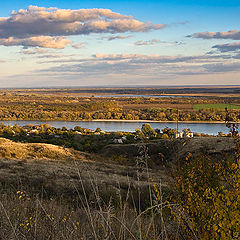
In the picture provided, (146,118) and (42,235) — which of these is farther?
(146,118)

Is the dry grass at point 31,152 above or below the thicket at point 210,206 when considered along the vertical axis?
below

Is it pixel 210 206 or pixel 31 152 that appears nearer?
pixel 210 206

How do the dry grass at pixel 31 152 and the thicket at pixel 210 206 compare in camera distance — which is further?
the dry grass at pixel 31 152

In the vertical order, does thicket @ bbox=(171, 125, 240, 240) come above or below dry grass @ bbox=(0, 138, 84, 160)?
above

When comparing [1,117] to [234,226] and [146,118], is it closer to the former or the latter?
[146,118]

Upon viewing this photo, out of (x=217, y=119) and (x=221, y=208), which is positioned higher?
(x=221, y=208)

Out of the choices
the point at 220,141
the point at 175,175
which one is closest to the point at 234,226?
the point at 175,175

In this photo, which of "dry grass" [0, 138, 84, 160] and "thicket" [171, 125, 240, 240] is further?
"dry grass" [0, 138, 84, 160]

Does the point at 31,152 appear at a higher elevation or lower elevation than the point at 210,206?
lower

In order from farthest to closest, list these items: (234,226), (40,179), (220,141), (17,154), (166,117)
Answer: (166,117) → (220,141) → (17,154) → (40,179) → (234,226)

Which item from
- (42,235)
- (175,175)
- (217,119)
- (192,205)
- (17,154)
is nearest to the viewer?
(42,235)

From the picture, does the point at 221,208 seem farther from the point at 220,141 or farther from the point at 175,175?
the point at 220,141
